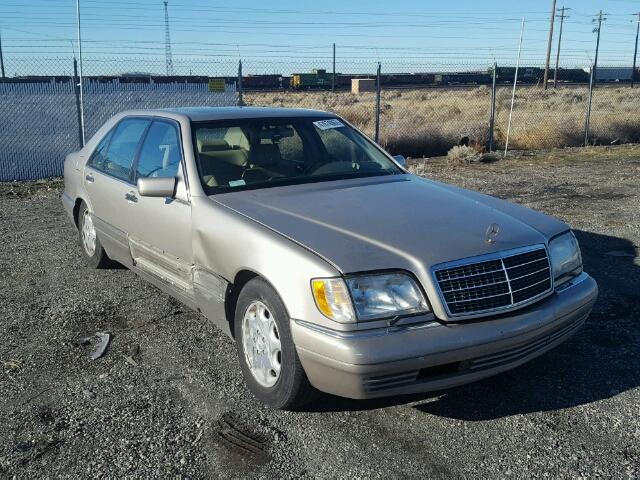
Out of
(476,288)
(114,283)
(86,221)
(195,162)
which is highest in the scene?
(195,162)

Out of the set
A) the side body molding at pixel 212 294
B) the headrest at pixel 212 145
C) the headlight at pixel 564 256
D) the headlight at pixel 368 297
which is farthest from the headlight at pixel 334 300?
the headrest at pixel 212 145

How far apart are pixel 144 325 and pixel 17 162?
26.5 ft

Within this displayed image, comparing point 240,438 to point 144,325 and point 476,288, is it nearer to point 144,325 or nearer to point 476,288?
point 476,288

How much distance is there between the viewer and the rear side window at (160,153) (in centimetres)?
451

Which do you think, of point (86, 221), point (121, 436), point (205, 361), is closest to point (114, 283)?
point (86, 221)

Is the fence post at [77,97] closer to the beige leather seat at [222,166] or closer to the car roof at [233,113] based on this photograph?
the car roof at [233,113]

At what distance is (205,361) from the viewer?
13.8 ft

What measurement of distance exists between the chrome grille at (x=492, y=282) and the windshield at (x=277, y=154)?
1558 millimetres

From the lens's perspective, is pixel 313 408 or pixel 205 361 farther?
pixel 205 361

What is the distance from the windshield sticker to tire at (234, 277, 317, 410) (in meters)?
1.85

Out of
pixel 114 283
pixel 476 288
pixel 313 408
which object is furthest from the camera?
pixel 114 283

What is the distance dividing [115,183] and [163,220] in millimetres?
1068

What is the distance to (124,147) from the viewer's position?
5352 mm

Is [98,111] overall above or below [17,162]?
above
